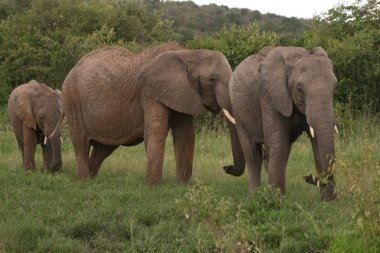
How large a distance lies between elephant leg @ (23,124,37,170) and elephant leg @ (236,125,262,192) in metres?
4.31

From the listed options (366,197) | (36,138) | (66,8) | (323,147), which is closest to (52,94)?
(36,138)

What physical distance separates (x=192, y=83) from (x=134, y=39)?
1417cm

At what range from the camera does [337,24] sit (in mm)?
19969

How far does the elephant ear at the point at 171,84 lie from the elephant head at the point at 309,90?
1432 mm

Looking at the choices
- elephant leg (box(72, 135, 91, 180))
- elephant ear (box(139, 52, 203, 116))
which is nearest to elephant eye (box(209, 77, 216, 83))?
elephant ear (box(139, 52, 203, 116))

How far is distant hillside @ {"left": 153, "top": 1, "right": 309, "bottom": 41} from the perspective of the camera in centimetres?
5897

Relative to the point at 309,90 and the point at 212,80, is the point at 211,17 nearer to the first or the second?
the point at 212,80

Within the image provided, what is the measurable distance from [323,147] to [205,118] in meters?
8.96

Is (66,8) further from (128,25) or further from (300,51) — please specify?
(300,51)

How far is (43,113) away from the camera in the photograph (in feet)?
39.3

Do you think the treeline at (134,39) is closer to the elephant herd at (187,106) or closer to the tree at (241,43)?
the tree at (241,43)

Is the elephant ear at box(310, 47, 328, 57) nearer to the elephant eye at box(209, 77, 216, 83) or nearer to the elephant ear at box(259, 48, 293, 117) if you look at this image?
the elephant ear at box(259, 48, 293, 117)

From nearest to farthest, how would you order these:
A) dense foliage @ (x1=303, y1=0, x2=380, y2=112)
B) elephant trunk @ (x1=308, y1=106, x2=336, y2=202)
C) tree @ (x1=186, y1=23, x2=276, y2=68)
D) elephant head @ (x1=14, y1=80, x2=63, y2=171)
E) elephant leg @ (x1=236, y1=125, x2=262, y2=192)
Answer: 1. elephant trunk @ (x1=308, y1=106, x2=336, y2=202)
2. elephant leg @ (x1=236, y1=125, x2=262, y2=192)
3. elephant head @ (x1=14, y1=80, x2=63, y2=171)
4. dense foliage @ (x1=303, y1=0, x2=380, y2=112)
5. tree @ (x1=186, y1=23, x2=276, y2=68)

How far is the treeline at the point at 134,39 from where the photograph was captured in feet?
Result: 52.9
